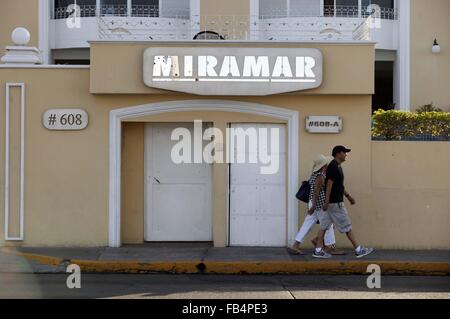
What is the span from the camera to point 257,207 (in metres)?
11.5

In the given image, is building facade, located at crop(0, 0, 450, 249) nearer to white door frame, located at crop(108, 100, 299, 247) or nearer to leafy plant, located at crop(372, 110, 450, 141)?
white door frame, located at crop(108, 100, 299, 247)

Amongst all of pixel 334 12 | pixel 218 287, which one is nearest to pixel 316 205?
pixel 218 287

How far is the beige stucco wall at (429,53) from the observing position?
16.9 metres

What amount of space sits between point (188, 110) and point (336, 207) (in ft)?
10.2

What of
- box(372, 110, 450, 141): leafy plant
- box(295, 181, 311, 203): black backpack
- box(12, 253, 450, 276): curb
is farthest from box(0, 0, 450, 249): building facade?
box(12, 253, 450, 276): curb

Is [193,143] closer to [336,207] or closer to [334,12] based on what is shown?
[336,207]

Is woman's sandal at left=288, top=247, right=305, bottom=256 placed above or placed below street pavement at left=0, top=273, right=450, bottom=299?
above

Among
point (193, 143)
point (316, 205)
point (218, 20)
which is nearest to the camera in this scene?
point (316, 205)

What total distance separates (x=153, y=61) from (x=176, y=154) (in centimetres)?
182

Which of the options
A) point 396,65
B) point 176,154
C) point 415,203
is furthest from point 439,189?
point 396,65

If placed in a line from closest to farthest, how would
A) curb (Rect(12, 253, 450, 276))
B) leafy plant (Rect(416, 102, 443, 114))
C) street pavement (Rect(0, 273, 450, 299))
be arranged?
street pavement (Rect(0, 273, 450, 299))
curb (Rect(12, 253, 450, 276))
leafy plant (Rect(416, 102, 443, 114))

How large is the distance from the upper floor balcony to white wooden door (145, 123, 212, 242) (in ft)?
16.1

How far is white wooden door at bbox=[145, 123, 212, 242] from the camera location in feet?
38.9

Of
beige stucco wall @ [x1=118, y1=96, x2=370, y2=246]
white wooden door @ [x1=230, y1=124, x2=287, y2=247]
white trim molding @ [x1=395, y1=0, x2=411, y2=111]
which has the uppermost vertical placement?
white trim molding @ [x1=395, y1=0, x2=411, y2=111]
